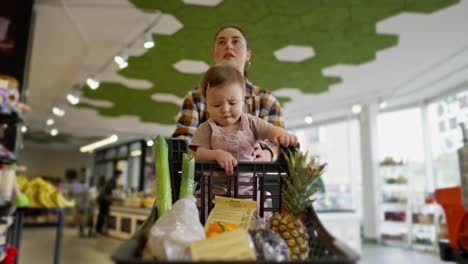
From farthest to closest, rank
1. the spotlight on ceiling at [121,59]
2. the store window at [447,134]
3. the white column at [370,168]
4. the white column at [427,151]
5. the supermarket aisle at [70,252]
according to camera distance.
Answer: the white column at [370,168] → the white column at [427,151] → the store window at [447,134] → the supermarket aisle at [70,252] → the spotlight on ceiling at [121,59]

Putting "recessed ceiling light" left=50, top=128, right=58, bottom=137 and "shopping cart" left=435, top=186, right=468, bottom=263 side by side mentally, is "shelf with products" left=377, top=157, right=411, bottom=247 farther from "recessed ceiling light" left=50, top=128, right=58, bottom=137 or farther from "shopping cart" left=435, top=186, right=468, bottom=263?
"recessed ceiling light" left=50, top=128, right=58, bottom=137

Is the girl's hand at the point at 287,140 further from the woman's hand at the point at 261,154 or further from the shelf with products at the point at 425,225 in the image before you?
the shelf with products at the point at 425,225

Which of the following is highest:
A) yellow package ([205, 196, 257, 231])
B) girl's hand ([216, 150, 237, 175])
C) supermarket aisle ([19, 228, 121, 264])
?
girl's hand ([216, 150, 237, 175])

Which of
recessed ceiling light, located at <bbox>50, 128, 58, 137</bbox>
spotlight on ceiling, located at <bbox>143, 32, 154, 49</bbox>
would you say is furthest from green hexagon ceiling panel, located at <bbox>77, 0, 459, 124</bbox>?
recessed ceiling light, located at <bbox>50, 128, 58, 137</bbox>

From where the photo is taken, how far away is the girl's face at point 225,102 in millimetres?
1060

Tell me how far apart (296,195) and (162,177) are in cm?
34

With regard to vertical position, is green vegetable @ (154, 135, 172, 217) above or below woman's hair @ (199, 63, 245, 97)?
below

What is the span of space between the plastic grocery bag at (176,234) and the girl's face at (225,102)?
14.4 inches

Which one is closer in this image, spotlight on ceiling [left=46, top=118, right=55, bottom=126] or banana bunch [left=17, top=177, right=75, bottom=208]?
banana bunch [left=17, top=177, right=75, bottom=208]

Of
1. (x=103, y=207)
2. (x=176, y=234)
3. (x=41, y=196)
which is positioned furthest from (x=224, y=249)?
(x=103, y=207)

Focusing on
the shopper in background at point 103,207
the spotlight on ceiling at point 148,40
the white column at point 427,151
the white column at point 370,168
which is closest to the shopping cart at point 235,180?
the spotlight on ceiling at point 148,40

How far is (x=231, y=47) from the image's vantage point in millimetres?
1503

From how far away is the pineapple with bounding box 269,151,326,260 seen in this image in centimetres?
80

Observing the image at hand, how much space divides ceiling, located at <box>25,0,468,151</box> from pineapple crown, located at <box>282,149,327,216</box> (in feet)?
11.7
